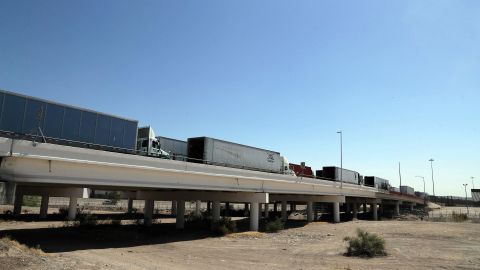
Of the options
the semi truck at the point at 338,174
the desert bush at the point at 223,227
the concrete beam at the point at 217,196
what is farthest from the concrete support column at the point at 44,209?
the semi truck at the point at 338,174

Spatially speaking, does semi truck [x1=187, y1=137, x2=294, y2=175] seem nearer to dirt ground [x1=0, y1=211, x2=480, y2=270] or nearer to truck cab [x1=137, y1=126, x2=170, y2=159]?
truck cab [x1=137, y1=126, x2=170, y2=159]

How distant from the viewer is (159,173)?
84.4 feet

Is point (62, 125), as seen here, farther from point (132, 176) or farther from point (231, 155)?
point (231, 155)

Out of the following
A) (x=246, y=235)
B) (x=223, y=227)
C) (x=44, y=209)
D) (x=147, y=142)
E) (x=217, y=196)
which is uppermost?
(x=147, y=142)

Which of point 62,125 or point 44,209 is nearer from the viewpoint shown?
point 62,125

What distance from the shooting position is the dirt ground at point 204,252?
701 inches

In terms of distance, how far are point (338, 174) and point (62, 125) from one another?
48728 millimetres

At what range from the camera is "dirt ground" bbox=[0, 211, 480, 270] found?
17.8 m

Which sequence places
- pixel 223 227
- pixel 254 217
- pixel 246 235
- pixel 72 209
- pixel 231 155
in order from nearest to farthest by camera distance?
pixel 246 235 < pixel 223 227 < pixel 231 155 < pixel 254 217 < pixel 72 209

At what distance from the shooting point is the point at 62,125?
21203mm

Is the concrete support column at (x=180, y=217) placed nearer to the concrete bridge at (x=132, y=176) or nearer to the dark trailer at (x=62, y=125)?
the concrete bridge at (x=132, y=176)

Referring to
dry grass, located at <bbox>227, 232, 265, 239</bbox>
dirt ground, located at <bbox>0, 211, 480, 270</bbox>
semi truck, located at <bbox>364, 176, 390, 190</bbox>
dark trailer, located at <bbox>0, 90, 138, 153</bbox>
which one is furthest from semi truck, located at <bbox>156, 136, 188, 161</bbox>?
semi truck, located at <bbox>364, 176, 390, 190</bbox>

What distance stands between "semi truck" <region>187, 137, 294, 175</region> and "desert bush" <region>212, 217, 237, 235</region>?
5.88 m

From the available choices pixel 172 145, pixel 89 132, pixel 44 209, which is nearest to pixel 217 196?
pixel 172 145
